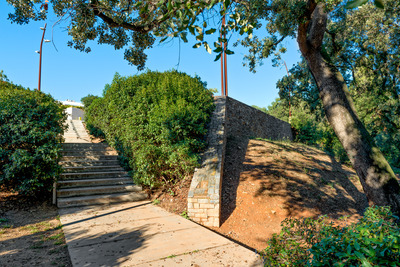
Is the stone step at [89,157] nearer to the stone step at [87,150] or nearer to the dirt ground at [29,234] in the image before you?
the stone step at [87,150]

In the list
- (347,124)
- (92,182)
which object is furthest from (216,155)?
(92,182)

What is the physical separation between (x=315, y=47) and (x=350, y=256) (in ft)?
16.9

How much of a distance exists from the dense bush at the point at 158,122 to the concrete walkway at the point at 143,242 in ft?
4.61

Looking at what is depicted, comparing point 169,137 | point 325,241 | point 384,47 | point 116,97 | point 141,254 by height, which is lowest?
point 141,254

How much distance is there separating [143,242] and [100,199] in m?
2.93

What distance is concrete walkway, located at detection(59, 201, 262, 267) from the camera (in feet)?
10.8

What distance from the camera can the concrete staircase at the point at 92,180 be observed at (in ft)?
20.6

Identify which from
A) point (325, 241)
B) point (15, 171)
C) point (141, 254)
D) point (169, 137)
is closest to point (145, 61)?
point (169, 137)

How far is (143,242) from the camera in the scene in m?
3.92

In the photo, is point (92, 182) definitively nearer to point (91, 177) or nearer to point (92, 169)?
point (91, 177)

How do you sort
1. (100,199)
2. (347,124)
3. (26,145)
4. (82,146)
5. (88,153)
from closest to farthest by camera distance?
(347,124) < (26,145) < (100,199) < (88,153) < (82,146)

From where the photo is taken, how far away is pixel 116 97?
865cm

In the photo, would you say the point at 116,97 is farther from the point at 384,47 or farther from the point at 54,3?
the point at 384,47

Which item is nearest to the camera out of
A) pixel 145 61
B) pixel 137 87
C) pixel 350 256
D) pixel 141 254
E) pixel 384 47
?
pixel 350 256
